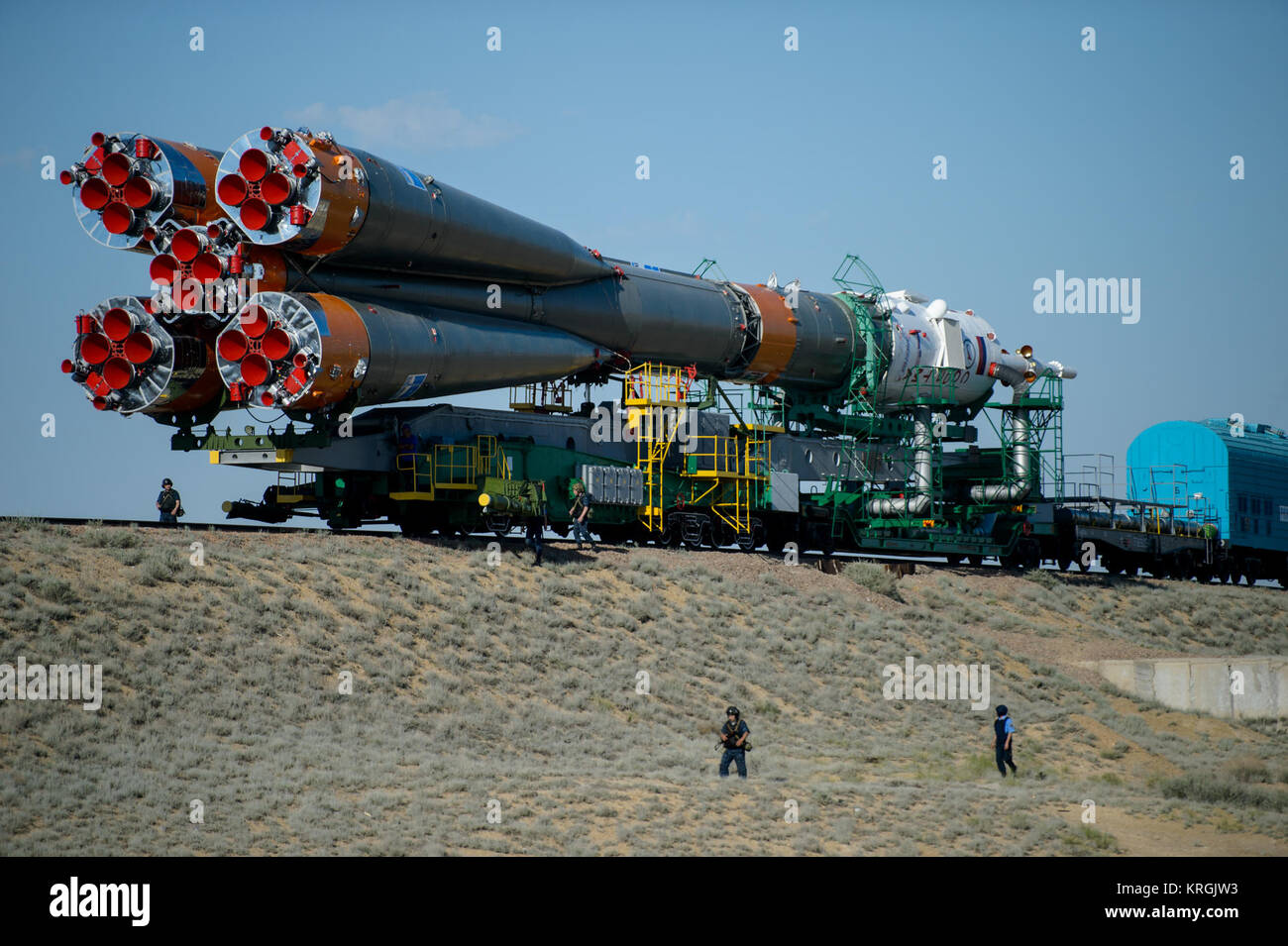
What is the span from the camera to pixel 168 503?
27.9 metres

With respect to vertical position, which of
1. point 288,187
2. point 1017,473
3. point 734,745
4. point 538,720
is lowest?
point 538,720

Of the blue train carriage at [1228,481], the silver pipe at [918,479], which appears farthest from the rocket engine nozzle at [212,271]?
the blue train carriage at [1228,481]

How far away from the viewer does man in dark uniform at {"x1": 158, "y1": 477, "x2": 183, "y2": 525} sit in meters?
27.7

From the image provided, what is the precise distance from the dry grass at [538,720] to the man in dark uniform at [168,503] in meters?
2.41

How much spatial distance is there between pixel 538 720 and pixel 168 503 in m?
10.2

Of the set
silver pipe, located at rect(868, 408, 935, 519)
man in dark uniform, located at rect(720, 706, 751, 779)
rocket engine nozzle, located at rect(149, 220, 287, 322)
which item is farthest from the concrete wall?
rocket engine nozzle, located at rect(149, 220, 287, 322)

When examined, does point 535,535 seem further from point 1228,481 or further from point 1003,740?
point 1228,481

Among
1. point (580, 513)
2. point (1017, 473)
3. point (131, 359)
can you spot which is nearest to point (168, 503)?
point (131, 359)

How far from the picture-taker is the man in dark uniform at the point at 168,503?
27688mm

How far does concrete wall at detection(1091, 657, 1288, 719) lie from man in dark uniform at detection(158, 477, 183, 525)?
21.4 meters

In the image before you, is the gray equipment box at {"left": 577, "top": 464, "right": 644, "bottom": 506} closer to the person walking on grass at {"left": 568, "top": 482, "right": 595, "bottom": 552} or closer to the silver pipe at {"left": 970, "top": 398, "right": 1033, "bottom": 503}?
the person walking on grass at {"left": 568, "top": 482, "right": 595, "bottom": 552}

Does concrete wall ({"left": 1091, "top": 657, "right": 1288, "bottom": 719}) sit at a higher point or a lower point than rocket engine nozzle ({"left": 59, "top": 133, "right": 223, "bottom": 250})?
lower

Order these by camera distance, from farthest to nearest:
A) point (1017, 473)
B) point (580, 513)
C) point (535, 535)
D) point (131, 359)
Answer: point (1017, 473), point (580, 513), point (535, 535), point (131, 359)

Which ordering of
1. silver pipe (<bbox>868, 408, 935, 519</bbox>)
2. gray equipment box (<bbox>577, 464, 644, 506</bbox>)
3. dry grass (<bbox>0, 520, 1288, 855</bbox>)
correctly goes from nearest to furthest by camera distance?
1. dry grass (<bbox>0, 520, 1288, 855</bbox>)
2. gray equipment box (<bbox>577, 464, 644, 506</bbox>)
3. silver pipe (<bbox>868, 408, 935, 519</bbox>)
